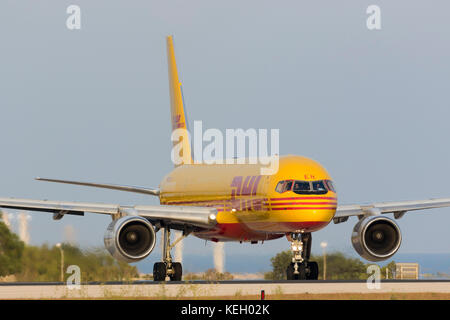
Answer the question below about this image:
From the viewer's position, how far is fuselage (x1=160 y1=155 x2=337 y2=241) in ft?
126

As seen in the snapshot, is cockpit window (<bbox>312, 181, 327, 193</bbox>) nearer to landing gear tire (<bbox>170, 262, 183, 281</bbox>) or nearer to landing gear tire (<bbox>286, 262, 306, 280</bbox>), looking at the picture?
landing gear tire (<bbox>286, 262, 306, 280</bbox>)

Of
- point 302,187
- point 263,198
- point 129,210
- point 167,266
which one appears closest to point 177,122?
point 167,266

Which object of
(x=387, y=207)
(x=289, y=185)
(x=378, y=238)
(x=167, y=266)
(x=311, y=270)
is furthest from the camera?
(x=167, y=266)

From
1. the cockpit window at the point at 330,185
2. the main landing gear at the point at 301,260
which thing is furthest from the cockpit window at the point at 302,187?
the main landing gear at the point at 301,260

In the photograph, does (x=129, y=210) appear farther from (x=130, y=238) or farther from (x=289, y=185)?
(x=289, y=185)

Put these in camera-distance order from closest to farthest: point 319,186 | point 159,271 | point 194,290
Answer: point 194,290
point 319,186
point 159,271

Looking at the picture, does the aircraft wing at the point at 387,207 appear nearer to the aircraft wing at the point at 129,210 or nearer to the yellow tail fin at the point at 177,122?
the aircraft wing at the point at 129,210

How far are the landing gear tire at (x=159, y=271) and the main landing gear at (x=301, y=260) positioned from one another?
5.30 meters

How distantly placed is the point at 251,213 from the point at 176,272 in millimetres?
4543

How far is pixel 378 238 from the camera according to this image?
41.5m

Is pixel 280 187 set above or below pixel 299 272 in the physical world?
above

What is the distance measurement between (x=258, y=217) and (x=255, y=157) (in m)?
4.33
